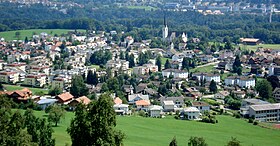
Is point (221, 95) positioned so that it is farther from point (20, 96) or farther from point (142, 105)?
point (20, 96)

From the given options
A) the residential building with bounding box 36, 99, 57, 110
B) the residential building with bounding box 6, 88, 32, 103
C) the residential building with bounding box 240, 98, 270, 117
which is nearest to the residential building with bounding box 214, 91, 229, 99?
the residential building with bounding box 240, 98, 270, 117

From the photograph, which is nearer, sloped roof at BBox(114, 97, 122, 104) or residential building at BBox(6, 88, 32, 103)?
residential building at BBox(6, 88, 32, 103)

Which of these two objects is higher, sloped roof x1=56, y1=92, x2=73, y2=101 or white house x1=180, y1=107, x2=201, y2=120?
sloped roof x1=56, y1=92, x2=73, y2=101

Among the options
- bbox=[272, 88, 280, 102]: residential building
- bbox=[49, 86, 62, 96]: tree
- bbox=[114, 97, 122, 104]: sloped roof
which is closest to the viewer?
bbox=[114, 97, 122, 104]: sloped roof

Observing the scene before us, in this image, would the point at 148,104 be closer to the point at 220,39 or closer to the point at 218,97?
the point at 218,97

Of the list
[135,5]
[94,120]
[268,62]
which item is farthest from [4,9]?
[94,120]

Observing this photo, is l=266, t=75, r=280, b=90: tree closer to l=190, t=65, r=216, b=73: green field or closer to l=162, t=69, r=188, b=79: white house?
l=162, t=69, r=188, b=79: white house
